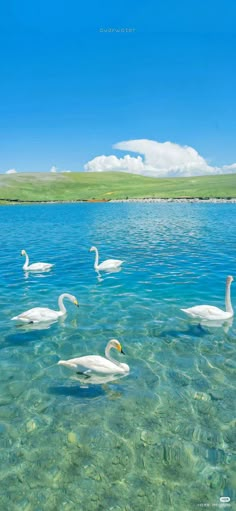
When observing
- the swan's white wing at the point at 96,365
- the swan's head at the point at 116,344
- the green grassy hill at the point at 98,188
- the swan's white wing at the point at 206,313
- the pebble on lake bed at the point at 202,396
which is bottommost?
the pebble on lake bed at the point at 202,396

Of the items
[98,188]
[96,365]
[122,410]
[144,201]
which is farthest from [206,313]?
[98,188]

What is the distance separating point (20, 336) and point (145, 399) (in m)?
5.84

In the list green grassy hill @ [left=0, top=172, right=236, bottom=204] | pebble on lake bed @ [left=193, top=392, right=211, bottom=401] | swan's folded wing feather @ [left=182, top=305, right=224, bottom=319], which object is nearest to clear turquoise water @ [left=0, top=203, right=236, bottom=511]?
pebble on lake bed @ [left=193, top=392, right=211, bottom=401]

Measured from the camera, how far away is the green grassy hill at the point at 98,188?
124 meters

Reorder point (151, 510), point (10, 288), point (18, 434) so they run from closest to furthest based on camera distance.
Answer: point (151, 510) < point (18, 434) < point (10, 288)

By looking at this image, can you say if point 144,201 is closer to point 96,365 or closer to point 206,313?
point 206,313

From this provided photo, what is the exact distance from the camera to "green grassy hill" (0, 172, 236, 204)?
408ft

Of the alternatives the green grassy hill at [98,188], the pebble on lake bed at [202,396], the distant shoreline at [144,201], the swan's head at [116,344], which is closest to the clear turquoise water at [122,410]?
the pebble on lake bed at [202,396]

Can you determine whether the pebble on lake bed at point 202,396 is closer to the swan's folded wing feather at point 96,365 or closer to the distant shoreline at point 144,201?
the swan's folded wing feather at point 96,365

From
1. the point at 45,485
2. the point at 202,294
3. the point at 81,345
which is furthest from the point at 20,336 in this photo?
the point at 202,294

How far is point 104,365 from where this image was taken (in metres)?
9.05

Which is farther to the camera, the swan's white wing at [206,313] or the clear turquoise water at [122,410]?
the swan's white wing at [206,313]

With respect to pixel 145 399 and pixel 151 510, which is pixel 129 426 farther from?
pixel 151 510

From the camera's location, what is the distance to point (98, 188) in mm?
162250
